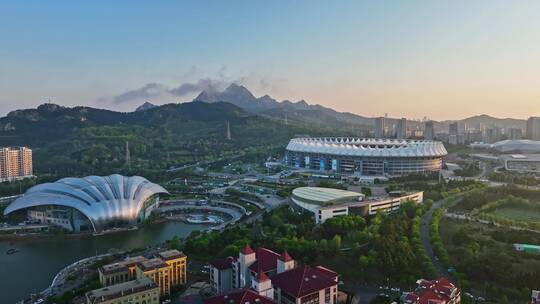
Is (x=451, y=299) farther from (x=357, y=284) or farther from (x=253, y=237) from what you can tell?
(x=253, y=237)

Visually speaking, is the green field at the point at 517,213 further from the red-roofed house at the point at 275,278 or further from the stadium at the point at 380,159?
→ the red-roofed house at the point at 275,278

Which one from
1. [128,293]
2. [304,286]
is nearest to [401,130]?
[304,286]

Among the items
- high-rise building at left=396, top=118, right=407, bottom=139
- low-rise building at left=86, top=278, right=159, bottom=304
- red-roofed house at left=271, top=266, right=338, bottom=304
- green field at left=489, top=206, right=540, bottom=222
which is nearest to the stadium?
green field at left=489, top=206, right=540, bottom=222

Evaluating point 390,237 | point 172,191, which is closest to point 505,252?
point 390,237

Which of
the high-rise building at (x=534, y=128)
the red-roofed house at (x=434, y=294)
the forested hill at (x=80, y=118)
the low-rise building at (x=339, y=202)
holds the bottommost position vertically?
the red-roofed house at (x=434, y=294)

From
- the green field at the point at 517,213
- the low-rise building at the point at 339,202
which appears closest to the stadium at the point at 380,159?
the low-rise building at the point at 339,202
